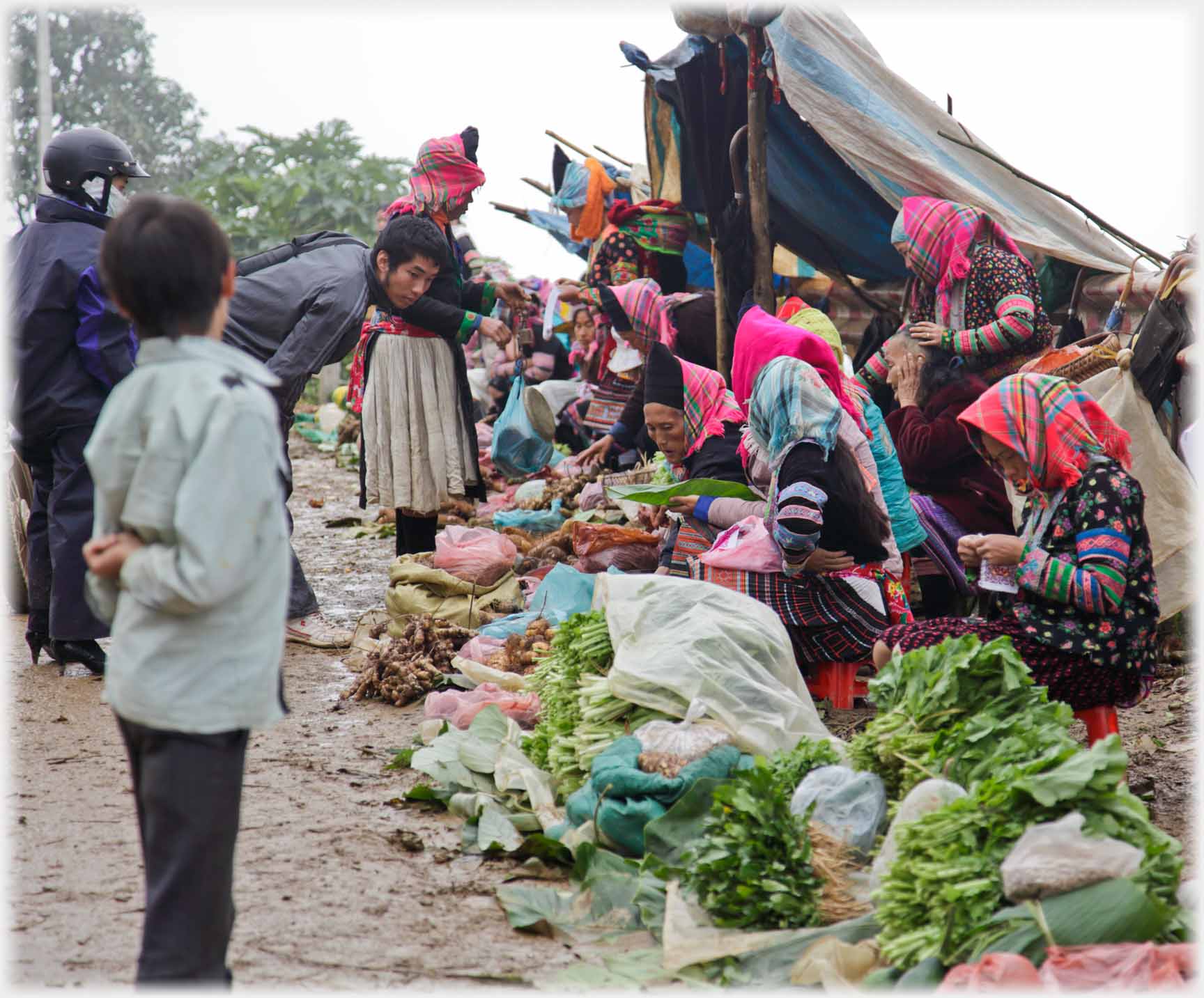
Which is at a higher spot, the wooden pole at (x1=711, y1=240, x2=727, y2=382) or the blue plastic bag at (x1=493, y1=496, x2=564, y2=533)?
the wooden pole at (x1=711, y1=240, x2=727, y2=382)

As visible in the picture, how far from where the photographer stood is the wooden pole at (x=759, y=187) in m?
6.84

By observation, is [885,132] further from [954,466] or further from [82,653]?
[82,653]

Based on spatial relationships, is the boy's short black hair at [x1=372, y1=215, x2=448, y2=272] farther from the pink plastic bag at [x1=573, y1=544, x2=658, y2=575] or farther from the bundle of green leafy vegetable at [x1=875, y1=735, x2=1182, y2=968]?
the bundle of green leafy vegetable at [x1=875, y1=735, x2=1182, y2=968]

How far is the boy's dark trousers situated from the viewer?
2.14 meters

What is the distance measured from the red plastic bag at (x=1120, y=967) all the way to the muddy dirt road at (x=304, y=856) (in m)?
1.06

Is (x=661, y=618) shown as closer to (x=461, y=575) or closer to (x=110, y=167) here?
(x=461, y=575)

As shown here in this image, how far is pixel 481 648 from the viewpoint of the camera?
525 cm

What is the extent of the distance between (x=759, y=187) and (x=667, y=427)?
92.9 inches

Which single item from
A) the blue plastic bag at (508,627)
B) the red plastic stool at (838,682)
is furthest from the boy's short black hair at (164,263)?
the blue plastic bag at (508,627)

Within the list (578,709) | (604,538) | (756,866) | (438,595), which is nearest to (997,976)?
(756,866)

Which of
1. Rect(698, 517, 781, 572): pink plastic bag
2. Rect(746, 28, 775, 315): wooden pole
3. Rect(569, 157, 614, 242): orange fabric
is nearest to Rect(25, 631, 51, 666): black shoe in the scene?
Rect(698, 517, 781, 572): pink plastic bag

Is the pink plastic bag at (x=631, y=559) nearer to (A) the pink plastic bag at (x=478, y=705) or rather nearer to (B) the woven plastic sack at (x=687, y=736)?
(A) the pink plastic bag at (x=478, y=705)

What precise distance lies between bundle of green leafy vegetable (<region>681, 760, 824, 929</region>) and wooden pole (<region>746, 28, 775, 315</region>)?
4520 millimetres

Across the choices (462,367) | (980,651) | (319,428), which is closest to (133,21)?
(319,428)
